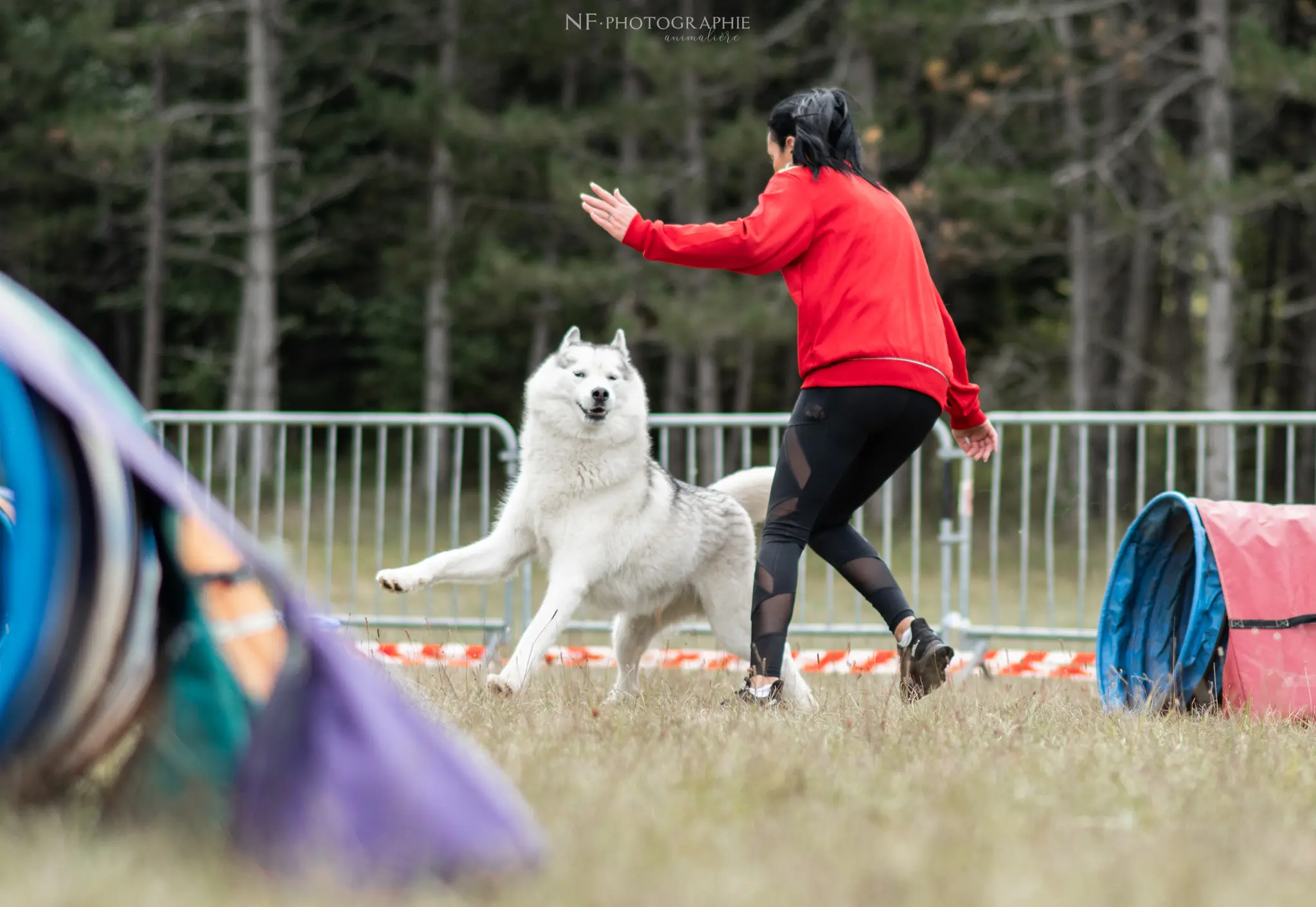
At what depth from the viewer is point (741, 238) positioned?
164 inches

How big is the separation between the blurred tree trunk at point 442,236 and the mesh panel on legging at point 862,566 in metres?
14.7

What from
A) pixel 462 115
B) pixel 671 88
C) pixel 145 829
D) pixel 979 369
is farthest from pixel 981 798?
pixel 979 369

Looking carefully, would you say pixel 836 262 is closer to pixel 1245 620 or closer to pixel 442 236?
pixel 1245 620

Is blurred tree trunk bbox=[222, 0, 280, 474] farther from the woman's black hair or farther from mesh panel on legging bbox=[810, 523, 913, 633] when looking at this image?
the woman's black hair

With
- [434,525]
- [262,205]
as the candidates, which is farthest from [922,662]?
[262,205]

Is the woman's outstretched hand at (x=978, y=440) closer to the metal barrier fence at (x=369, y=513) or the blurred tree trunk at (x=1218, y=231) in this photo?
the metal barrier fence at (x=369, y=513)

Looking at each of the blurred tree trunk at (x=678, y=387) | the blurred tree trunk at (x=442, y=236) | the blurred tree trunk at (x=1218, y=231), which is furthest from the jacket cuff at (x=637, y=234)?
the blurred tree trunk at (x=442, y=236)

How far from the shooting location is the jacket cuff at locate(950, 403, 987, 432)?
496cm

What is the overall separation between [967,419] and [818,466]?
873 millimetres

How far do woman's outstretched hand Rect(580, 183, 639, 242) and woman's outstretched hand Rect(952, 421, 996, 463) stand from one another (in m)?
1.63

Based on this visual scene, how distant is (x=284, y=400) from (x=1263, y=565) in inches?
914

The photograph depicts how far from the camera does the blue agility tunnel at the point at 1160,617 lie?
462 cm

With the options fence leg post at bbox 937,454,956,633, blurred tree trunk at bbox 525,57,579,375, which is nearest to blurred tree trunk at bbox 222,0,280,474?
blurred tree trunk at bbox 525,57,579,375

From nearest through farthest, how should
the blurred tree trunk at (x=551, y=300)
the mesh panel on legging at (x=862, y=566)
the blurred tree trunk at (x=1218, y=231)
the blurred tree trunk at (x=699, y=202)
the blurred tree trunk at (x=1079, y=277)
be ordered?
the mesh panel on legging at (x=862, y=566)
the blurred tree trunk at (x=1218, y=231)
the blurred tree trunk at (x=699, y=202)
the blurred tree trunk at (x=1079, y=277)
the blurred tree trunk at (x=551, y=300)
